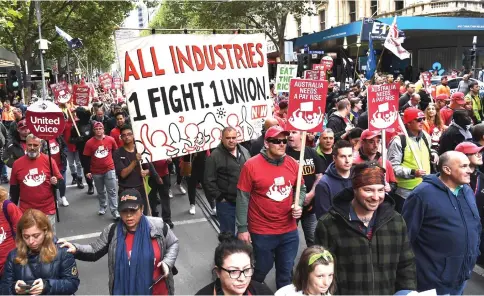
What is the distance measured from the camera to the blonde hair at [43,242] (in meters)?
3.10

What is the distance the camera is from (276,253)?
4.36 m

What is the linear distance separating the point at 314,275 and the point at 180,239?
13.8 ft

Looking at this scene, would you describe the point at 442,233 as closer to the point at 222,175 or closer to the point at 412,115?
the point at 412,115

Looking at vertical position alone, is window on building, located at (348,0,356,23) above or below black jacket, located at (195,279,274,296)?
above

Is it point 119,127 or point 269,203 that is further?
point 119,127

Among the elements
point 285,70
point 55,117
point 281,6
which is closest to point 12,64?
point 281,6

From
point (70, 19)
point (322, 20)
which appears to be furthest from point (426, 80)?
point (322, 20)

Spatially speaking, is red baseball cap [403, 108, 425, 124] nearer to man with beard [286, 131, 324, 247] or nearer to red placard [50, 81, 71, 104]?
man with beard [286, 131, 324, 247]

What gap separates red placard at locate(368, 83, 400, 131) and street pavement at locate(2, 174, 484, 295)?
6.28 feet

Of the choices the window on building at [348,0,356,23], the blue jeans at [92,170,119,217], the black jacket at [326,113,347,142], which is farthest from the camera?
the window on building at [348,0,356,23]

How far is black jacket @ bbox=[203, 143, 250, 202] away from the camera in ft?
16.4

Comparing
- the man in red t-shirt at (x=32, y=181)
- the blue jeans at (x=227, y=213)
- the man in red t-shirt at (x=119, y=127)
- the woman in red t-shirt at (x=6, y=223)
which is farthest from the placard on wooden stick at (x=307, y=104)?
the man in red t-shirt at (x=119, y=127)

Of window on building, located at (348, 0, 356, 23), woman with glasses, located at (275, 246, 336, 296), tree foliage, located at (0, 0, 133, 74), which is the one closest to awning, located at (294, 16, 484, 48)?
window on building, located at (348, 0, 356, 23)

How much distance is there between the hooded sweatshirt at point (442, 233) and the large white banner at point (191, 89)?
2.50 metres
